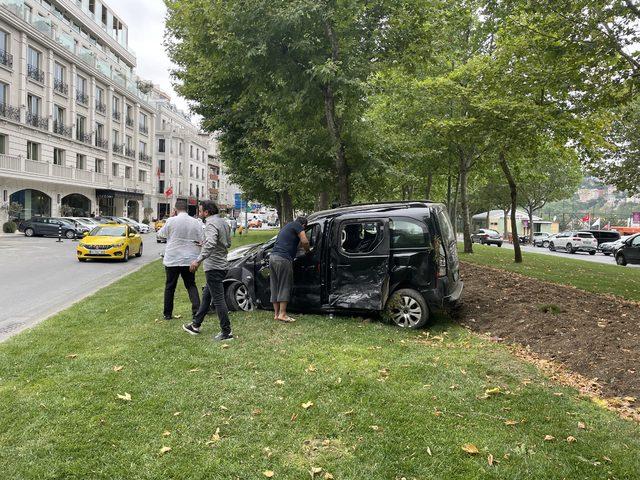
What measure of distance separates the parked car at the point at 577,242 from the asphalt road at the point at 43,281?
31.6 metres

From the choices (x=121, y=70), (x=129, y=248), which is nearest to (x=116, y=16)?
(x=121, y=70)

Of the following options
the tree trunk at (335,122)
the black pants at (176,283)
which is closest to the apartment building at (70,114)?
the tree trunk at (335,122)

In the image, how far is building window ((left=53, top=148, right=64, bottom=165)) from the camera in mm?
38438

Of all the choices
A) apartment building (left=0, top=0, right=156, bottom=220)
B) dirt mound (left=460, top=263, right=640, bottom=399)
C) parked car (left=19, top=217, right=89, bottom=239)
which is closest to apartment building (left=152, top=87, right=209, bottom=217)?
apartment building (left=0, top=0, right=156, bottom=220)

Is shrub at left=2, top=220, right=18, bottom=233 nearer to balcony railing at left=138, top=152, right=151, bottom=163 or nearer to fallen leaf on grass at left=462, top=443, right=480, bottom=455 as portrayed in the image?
balcony railing at left=138, top=152, right=151, bottom=163

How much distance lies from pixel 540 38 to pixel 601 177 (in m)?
17.8

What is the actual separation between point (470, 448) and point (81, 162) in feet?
148

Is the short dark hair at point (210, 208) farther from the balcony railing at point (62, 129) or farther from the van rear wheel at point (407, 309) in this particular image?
the balcony railing at point (62, 129)

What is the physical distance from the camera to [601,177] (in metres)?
25.6

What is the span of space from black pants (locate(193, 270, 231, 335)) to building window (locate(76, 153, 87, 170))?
40.1 m

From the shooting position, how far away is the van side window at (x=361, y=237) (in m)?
7.11

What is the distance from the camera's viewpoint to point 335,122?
11336 mm

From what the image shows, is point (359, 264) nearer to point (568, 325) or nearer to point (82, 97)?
point (568, 325)

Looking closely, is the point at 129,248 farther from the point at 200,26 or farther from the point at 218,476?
the point at 218,476
